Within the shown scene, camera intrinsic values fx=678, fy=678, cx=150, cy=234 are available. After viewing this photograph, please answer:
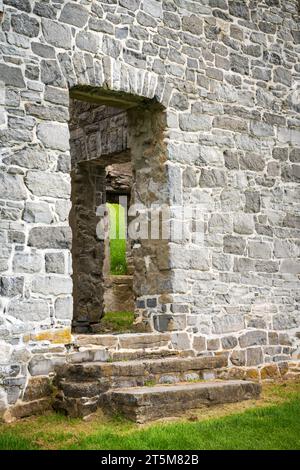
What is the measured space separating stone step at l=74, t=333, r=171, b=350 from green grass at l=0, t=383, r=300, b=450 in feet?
3.21

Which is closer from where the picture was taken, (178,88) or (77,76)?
(77,76)

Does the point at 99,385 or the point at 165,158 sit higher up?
the point at 165,158

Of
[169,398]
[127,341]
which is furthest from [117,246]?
[169,398]

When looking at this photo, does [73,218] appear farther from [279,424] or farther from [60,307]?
[279,424]

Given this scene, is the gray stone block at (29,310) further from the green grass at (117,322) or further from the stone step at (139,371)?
the green grass at (117,322)

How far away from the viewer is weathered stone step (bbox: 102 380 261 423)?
611 centimetres

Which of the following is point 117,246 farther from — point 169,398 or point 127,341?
point 169,398

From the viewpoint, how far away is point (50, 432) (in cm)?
593

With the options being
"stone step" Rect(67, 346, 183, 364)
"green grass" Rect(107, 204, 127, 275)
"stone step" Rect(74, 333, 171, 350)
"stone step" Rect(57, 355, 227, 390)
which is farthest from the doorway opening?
"green grass" Rect(107, 204, 127, 275)

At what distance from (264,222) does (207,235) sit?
1.08m

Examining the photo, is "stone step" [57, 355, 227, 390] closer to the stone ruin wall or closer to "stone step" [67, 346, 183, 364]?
"stone step" [67, 346, 183, 364]

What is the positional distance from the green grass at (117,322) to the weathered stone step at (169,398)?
3019 mm

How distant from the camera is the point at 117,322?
36.5 ft

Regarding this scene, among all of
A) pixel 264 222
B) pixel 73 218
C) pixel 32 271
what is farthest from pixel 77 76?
pixel 73 218
